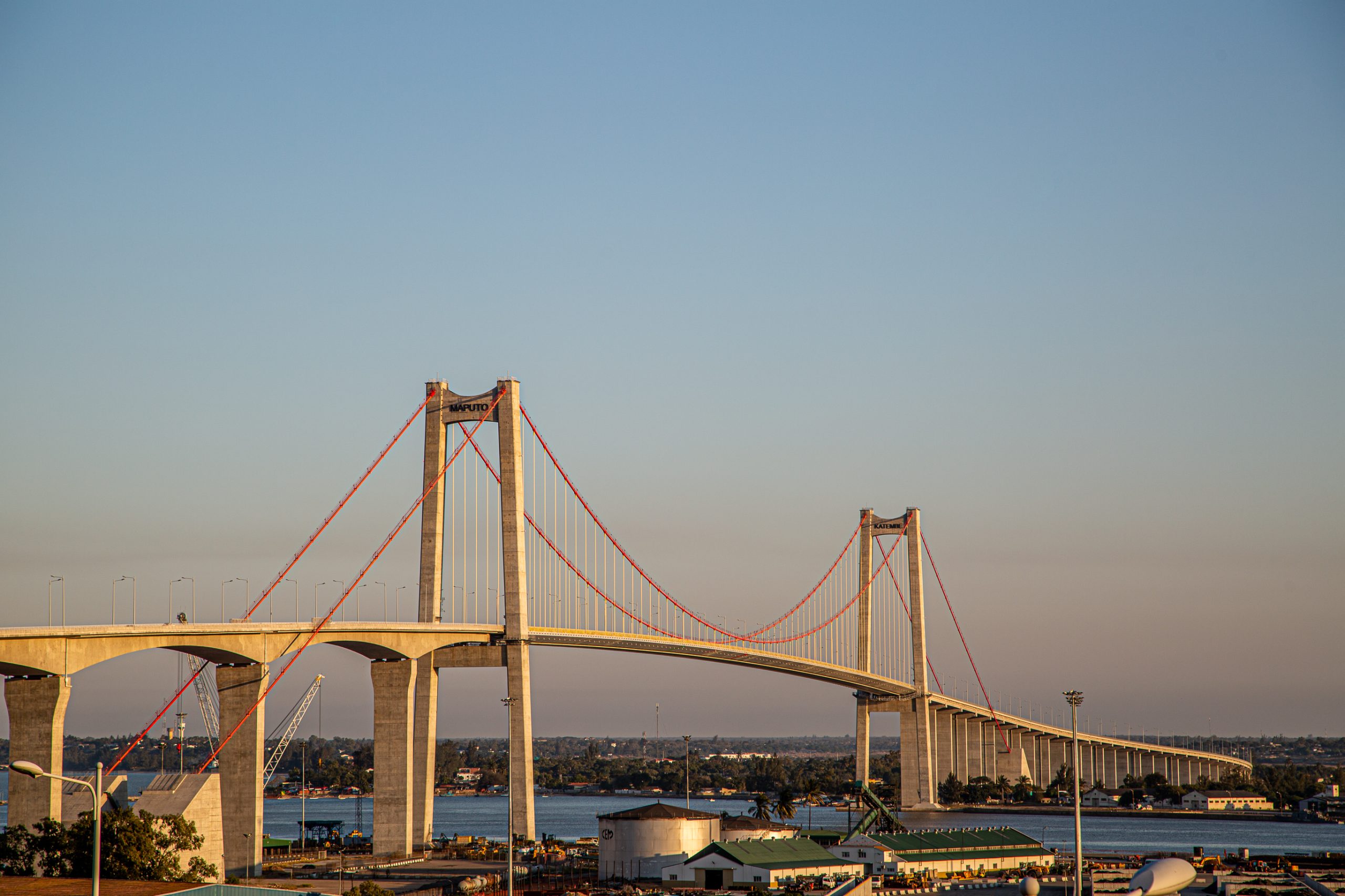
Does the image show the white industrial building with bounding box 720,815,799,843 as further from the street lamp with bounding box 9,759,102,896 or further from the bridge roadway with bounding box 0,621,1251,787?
the street lamp with bounding box 9,759,102,896

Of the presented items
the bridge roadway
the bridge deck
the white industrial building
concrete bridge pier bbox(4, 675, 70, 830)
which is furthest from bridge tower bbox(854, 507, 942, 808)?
concrete bridge pier bbox(4, 675, 70, 830)

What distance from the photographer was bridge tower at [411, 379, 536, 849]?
69.8 meters

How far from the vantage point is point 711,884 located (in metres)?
63.9

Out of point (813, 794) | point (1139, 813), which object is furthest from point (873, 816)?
point (813, 794)

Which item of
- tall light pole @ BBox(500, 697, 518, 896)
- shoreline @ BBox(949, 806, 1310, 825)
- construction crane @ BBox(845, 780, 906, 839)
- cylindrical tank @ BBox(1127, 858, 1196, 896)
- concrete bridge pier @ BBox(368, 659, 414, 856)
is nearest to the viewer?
cylindrical tank @ BBox(1127, 858, 1196, 896)

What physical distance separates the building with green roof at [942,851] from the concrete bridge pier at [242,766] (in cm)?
2752

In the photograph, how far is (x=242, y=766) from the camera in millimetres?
58344

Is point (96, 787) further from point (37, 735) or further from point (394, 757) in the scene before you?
point (394, 757)

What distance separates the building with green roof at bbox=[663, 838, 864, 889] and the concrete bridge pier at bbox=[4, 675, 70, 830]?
26.2 meters

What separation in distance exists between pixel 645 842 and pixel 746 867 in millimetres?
6311

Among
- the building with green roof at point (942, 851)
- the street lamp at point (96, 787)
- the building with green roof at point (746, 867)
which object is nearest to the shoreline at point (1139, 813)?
the building with green roof at point (942, 851)

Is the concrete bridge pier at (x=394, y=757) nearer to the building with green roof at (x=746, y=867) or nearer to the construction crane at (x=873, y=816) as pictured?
the building with green roof at (x=746, y=867)

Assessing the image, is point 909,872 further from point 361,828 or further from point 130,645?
point 361,828

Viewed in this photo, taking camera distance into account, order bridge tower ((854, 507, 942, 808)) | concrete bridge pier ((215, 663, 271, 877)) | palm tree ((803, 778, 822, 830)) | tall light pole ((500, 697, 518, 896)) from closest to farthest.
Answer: tall light pole ((500, 697, 518, 896)) < concrete bridge pier ((215, 663, 271, 877)) < bridge tower ((854, 507, 942, 808)) < palm tree ((803, 778, 822, 830))
